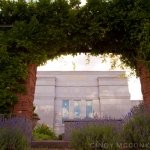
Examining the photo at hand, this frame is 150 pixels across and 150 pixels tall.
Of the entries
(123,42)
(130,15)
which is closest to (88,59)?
(123,42)

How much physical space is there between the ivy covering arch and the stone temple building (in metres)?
7.65

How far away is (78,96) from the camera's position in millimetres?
12336

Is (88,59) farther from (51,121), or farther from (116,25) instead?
(51,121)

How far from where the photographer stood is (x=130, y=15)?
4320 mm

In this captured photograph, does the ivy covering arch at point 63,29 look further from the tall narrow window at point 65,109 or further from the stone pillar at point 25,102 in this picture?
the tall narrow window at point 65,109

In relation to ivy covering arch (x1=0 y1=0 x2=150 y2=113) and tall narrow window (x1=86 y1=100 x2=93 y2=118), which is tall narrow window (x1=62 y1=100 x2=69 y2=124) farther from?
ivy covering arch (x1=0 y1=0 x2=150 y2=113)

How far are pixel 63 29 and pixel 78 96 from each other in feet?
27.1

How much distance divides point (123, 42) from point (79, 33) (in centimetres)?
106

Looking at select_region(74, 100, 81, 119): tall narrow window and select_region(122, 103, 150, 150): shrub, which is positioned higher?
select_region(74, 100, 81, 119): tall narrow window

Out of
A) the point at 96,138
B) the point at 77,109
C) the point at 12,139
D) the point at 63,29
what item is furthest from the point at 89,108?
the point at 12,139

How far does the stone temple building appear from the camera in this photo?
11.9 meters

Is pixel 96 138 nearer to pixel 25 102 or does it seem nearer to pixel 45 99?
pixel 25 102

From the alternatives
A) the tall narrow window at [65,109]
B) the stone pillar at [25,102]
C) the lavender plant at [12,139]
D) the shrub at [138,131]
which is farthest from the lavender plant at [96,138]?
the tall narrow window at [65,109]

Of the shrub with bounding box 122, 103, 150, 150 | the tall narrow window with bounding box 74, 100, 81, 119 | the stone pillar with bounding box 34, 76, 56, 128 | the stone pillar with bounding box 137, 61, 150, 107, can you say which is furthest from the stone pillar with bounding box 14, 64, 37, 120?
the tall narrow window with bounding box 74, 100, 81, 119
